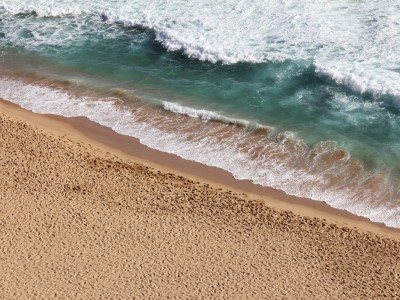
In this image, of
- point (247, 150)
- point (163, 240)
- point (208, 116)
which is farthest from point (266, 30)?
point (163, 240)

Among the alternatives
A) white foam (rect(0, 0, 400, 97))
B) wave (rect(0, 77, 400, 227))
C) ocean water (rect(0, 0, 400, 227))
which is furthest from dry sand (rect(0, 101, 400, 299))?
white foam (rect(0, 0, 400, 97))

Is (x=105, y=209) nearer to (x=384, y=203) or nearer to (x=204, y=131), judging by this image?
(x=204, y=131)

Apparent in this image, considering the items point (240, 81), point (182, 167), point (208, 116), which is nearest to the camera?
point (182, 167)

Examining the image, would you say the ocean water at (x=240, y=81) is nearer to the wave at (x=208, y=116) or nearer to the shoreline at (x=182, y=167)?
the wave at (x=208, y=116)

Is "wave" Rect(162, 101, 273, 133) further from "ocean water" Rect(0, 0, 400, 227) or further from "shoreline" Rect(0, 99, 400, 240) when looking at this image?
"shoreline" Rect(0, 99, 400, 240)

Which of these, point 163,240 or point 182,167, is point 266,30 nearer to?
point 182,167
